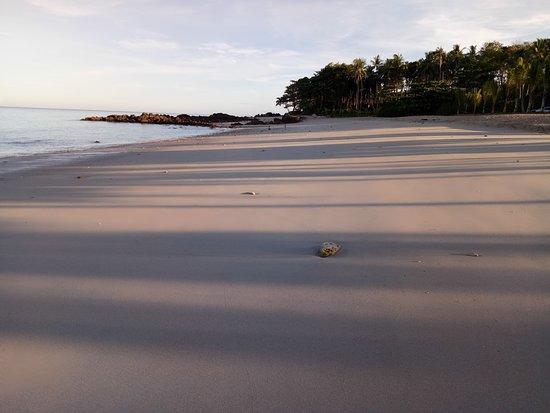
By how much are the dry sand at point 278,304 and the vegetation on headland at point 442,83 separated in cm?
4304

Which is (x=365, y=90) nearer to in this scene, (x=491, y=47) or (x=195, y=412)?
(x=491, y=47)

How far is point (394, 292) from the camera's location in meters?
2.83

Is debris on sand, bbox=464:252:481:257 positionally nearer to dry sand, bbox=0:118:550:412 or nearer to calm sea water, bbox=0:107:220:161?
dry sand, bbox=0:118:550:412

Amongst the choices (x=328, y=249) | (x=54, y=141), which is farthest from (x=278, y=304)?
(x=54, y=141)

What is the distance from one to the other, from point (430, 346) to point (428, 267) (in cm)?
114

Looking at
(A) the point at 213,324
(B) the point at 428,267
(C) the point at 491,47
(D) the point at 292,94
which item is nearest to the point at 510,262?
(B) the point at 428,267

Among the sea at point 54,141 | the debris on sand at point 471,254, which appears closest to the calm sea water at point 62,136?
the sea at point 54,141

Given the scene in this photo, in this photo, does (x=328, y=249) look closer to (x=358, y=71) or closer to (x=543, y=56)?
(x=543, y=56)

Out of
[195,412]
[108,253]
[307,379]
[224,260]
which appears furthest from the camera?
[108,253]

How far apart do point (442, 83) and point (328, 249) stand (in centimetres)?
5162

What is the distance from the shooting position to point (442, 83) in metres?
48.9

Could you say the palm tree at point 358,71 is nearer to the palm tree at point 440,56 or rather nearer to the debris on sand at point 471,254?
the palm tree at point 440,56

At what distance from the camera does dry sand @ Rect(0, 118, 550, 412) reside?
1.89 meters

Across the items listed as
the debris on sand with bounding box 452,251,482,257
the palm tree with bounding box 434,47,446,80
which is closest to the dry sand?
the debris on sand with bounding box 452,251,482,257
